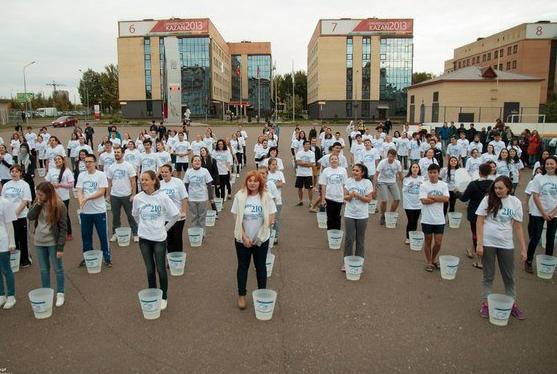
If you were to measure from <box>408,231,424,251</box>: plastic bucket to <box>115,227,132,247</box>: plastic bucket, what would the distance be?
559 cm

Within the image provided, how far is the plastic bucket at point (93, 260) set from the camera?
24.0ft

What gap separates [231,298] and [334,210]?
3385mm

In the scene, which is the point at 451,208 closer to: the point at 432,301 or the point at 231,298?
the point at 432,301

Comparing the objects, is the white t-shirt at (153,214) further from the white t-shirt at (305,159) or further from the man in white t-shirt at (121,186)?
the white t-shirt at (305,159)

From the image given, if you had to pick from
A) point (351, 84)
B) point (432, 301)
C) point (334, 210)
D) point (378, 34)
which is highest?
point (378, 34)

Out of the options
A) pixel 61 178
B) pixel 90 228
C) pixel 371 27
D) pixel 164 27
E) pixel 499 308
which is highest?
pixel 164 27

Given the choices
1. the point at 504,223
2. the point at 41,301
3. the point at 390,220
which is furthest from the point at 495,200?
the point at 41,301

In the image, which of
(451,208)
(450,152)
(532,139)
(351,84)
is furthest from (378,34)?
(451,208)

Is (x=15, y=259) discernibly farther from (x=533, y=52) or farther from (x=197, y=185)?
(x=533, y=52)

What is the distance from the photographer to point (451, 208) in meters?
11.1

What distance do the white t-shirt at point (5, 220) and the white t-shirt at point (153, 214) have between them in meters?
1.67

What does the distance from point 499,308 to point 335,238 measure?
365 centimetres

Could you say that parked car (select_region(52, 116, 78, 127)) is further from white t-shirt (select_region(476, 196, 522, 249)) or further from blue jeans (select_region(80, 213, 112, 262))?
white t-shirt (select_region(476, 196, 522, 249))

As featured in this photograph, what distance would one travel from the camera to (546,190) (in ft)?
24.2
